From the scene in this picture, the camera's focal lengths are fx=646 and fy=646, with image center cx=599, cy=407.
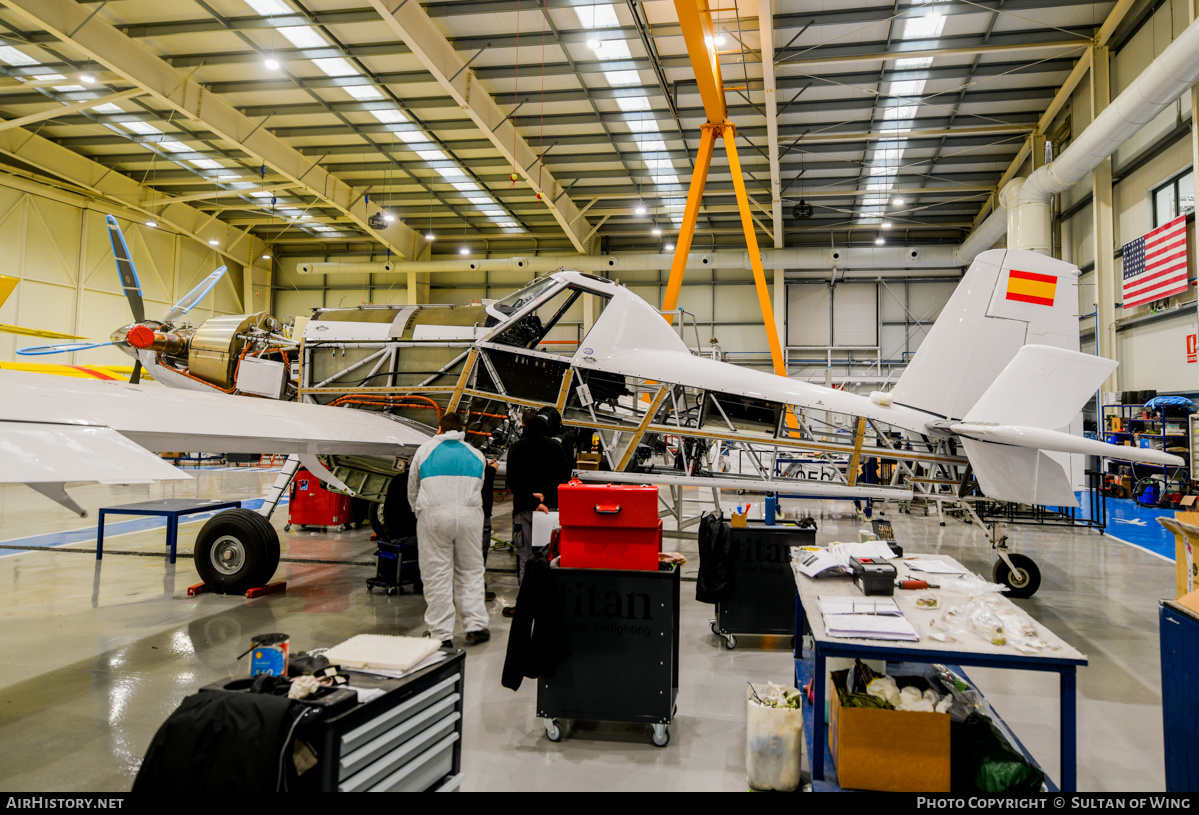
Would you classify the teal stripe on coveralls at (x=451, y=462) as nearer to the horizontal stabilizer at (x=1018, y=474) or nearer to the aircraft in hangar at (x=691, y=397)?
the aircraft in hangar at (x=691, y=397)

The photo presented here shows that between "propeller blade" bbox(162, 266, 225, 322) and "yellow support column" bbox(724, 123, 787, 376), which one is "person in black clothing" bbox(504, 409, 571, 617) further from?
"yellow support column" bbox(724, 123, 787, 376)

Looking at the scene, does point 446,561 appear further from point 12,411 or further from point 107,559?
point 107,559

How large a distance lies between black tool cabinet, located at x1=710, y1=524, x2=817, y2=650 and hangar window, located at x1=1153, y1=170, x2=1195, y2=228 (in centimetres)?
1239

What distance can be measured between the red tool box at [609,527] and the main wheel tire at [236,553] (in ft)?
13.0

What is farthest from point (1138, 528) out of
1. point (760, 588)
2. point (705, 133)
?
point (705, 133)

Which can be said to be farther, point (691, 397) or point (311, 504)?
point (311, 504)

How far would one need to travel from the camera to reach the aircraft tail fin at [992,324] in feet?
19.8

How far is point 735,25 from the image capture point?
12484 mm

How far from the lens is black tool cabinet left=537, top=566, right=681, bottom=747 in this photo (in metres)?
3.30

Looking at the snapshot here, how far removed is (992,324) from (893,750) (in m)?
4.86

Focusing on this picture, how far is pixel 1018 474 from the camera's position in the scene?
217 inches

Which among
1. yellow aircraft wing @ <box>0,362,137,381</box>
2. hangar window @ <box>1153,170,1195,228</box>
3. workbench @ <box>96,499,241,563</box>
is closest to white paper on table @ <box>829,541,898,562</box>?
workbench @ <box>96,499,241,563</box>

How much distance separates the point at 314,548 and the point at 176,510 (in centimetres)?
199

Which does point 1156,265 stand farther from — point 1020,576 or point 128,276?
point 128,276
